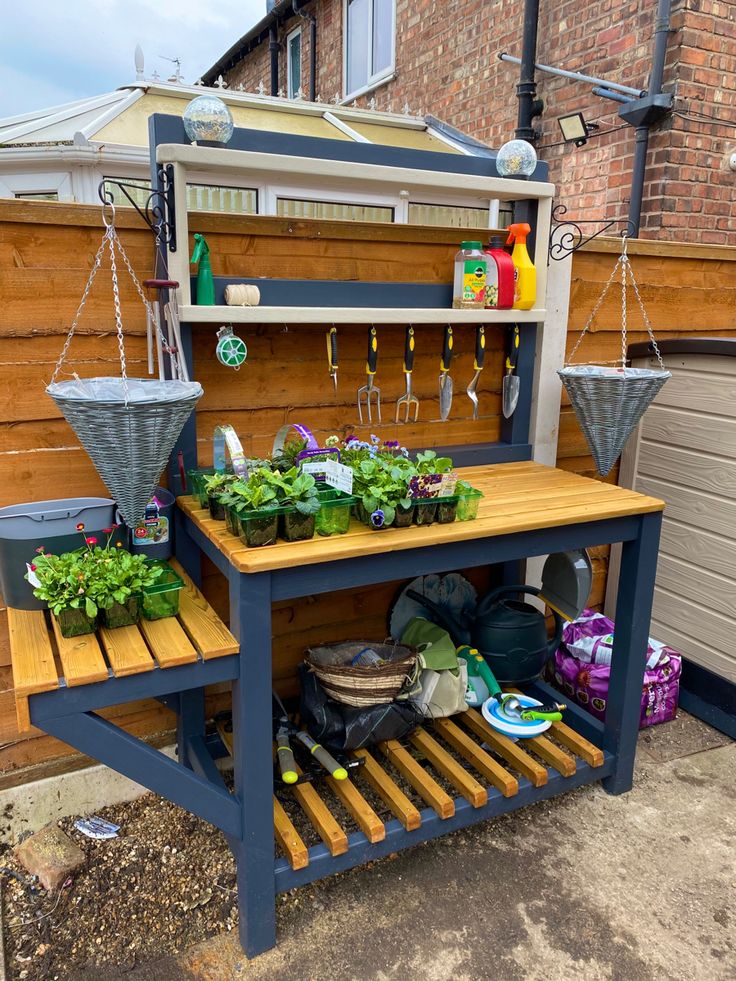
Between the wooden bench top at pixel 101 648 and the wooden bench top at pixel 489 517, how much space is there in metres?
0.20

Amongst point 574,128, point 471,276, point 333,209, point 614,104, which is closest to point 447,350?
point 471,276

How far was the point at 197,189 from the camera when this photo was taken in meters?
4.64

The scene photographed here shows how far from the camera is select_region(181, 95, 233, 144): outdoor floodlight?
1836mm

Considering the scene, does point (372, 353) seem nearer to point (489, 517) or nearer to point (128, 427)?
point (489, 517)

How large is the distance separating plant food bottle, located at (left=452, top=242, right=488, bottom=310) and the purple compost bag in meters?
1.34

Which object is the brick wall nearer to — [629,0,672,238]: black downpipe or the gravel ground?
[629,0,672,238]: black downpipe

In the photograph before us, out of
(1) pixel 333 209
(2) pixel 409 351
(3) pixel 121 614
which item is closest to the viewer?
(3) pixel 121 614

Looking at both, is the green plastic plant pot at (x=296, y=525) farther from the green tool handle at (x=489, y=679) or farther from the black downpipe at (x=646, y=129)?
the black downpipe at (x=646, y=129)

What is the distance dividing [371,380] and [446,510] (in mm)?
630

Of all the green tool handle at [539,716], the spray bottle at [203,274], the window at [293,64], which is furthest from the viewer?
the window at [293,64]

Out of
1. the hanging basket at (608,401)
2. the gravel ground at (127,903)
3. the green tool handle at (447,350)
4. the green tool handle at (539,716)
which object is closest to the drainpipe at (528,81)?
the hanging basket at (608,401)

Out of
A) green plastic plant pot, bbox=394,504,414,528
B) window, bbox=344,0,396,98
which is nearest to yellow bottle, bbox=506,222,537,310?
green plastic plant pot, bbox=394,504,414,528

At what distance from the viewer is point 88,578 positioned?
5.32 feet

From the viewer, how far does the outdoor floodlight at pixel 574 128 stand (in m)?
3.97
